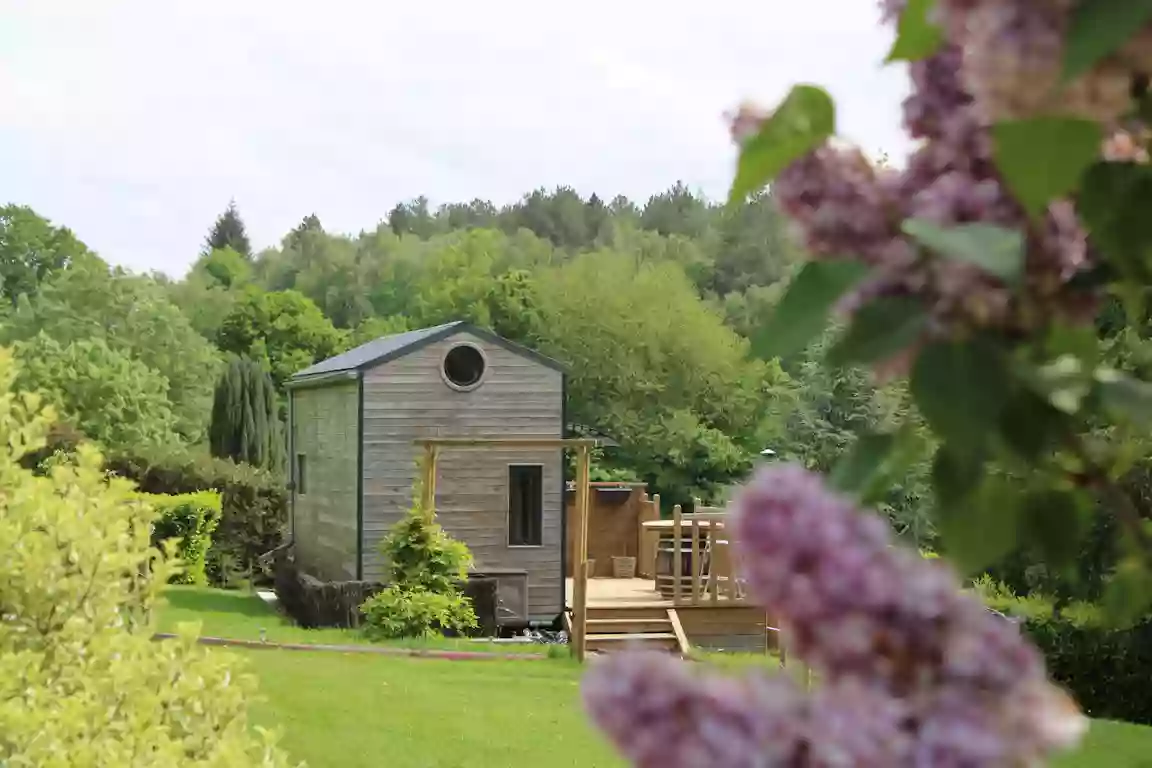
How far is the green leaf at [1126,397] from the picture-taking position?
18.2 inches

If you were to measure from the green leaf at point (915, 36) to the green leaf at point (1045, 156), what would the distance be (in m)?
0.16

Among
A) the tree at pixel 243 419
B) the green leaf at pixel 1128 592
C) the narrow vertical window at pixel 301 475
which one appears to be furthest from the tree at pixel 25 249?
the green leaf at pixel 1128 592

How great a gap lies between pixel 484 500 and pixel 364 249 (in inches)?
1372

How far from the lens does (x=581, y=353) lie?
92.5 feet

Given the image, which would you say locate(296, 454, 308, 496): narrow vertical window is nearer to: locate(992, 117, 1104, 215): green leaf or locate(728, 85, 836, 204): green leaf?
locate(728, 85, 836, 204): green leaf

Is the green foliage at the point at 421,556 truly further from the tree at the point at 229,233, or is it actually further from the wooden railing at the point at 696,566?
the tree at the point at 229,233

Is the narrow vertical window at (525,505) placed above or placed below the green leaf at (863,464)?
below

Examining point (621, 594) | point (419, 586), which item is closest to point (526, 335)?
point (621, 594)

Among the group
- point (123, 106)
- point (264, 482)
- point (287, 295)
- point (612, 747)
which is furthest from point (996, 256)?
point (287, 295)

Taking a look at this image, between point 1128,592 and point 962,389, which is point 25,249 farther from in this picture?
point 962,389

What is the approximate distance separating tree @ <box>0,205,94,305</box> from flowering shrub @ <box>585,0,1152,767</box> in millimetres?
37229

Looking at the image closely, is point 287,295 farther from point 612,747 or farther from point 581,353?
point 612,747

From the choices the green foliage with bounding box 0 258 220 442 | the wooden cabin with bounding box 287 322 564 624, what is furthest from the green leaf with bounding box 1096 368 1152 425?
Answer: the green foliage with bounding box 0 258 220 442

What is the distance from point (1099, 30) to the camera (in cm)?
39
